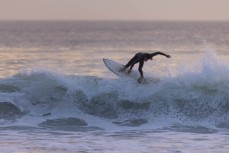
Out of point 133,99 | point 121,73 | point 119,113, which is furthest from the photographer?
point 121,73

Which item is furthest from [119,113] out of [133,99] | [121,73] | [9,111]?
[9,111]

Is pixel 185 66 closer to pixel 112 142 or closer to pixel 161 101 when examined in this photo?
pixel 161 101

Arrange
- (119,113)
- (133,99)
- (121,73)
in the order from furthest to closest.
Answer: (121,73) → (133,99) → (119,113)

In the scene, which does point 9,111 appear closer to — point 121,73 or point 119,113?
point 119,113

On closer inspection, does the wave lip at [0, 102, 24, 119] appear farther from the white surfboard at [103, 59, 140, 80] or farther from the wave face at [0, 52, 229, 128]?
the white surfboard at [103, 59, 140, 80]

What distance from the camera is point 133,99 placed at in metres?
17.1

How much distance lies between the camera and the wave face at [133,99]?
Answer: 1611 cm

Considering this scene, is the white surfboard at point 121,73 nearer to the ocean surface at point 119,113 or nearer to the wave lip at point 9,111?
the ocean surface at point 119,113

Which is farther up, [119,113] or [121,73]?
[121,73]

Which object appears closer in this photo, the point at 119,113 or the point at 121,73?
the point at 119,113

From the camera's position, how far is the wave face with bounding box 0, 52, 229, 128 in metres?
16.1

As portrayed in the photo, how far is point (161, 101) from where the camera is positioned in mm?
16891

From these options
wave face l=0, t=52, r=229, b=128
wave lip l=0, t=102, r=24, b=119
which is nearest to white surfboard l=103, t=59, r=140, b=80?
wave face l=0, t=52, r=229, b=128

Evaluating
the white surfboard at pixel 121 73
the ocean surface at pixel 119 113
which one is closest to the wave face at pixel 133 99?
the ocean surface at pixel 119 113
